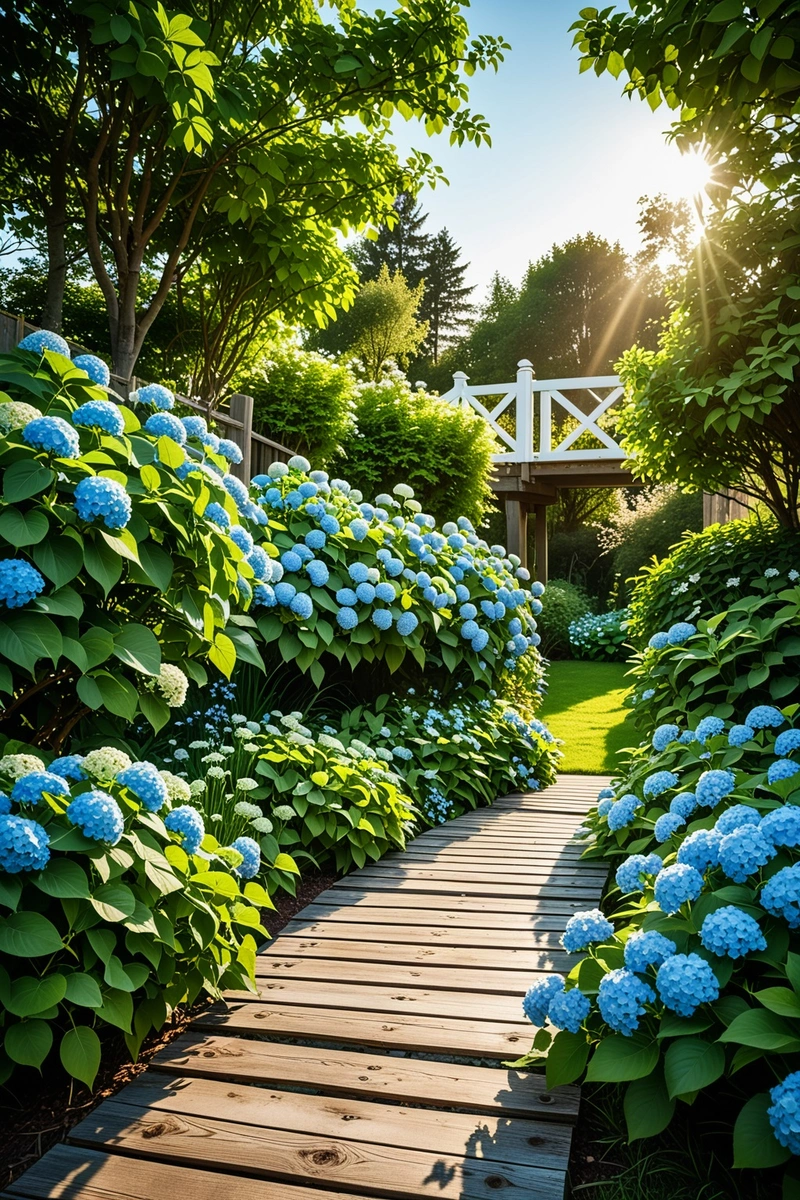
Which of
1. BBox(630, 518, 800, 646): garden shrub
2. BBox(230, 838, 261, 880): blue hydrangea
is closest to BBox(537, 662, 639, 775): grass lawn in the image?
BBox(630, 518, 800, 646): garden shrub

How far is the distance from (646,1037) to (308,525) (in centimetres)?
291

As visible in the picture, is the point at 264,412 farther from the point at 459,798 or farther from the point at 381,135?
the point at 459,798

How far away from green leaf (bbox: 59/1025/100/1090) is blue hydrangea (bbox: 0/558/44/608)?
2.68 ft

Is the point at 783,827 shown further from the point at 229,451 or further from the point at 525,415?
the point at 525,415

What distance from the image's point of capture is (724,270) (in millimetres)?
3717

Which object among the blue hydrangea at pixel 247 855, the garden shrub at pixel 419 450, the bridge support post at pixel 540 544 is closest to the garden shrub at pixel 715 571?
the blue hydrangea at pixel 247 855

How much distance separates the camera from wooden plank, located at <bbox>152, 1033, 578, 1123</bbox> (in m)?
1.62

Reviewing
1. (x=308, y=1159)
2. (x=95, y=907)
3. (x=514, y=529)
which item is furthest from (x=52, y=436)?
(x=514, y=529)

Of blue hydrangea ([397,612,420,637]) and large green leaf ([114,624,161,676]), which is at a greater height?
large green leaf ([114,624,161,676])

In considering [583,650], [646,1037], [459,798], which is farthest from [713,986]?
[583,650]

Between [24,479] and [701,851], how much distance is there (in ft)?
5.08

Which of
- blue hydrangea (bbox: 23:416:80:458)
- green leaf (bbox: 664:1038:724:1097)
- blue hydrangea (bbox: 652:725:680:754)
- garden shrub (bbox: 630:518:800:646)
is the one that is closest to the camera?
green leaf (bbox: 664:1038:724:1097)

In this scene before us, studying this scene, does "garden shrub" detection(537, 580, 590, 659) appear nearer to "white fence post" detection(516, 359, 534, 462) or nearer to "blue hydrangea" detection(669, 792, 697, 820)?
"white fence post" detection(516, 359, 534, 462)

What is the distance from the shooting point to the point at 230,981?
6.62ft
